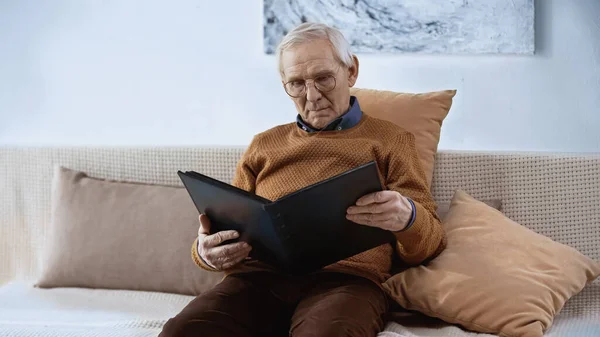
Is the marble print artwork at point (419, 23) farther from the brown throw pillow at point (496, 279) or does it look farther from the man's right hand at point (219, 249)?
the man's right hand at point (219, 249)

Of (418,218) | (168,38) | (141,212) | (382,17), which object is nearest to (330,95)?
(418,218)

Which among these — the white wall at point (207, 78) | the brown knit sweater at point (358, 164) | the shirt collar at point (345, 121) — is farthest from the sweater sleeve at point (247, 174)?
the white wall at point (207, 78)

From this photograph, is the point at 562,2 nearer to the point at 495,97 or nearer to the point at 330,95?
the point at 495,97

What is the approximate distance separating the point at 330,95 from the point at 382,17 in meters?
0.90

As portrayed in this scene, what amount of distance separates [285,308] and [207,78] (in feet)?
4.34

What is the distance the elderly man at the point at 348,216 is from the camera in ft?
5.89

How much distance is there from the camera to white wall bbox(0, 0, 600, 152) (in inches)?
108

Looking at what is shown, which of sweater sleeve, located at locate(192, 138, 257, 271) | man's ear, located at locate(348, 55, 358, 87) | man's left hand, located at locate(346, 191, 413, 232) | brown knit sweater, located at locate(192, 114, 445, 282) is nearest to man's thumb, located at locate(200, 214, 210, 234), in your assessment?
brown knit sweater, located at locate(192, 114, 445, 282)

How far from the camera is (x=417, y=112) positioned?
229 centimetres

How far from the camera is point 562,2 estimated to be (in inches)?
107

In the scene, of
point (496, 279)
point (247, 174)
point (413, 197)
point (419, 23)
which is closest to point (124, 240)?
point (247, 174)

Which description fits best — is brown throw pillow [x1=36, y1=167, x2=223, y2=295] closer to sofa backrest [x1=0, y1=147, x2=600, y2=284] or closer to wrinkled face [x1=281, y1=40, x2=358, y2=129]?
sofa backrest [x1=0, y1=147, x2=600, y2=284]

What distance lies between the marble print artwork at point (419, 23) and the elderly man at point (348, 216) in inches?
30.2

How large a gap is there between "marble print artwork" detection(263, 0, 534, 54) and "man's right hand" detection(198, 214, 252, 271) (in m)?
1.16
